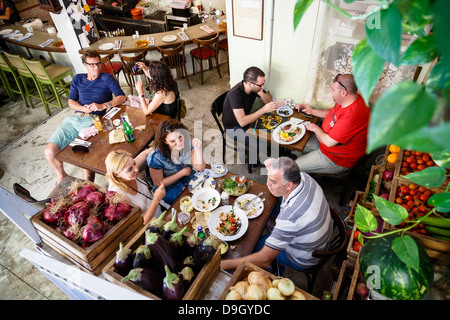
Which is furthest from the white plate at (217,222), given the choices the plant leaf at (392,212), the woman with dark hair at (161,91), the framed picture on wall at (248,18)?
the framed picture on wall at (248,18)

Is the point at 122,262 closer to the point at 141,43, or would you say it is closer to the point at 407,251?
the point at 407,251

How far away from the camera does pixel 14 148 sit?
4.82m

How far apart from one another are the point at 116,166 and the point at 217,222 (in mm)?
1014

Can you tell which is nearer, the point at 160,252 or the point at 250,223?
the point at 160,252

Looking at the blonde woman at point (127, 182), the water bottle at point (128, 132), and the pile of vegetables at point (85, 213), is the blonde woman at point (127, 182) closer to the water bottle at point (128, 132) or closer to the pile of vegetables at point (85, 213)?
the water bottle at point (128, 132)

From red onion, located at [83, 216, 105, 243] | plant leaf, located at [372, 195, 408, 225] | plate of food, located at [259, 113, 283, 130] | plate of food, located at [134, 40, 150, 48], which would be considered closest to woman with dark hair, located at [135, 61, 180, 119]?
plate of food, located at [259, 113, 283, 130]

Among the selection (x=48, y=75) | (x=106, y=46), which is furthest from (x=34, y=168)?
(x=106, y=46)

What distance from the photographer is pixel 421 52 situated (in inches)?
19.8

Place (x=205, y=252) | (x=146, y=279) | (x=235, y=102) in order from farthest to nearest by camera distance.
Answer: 1. (x=235, y=102)
2. (x=205, y=252)
3. (x=146, y=279)

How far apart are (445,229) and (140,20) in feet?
26.6

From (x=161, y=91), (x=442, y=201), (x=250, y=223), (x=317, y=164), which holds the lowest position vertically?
(x=317, y=164)

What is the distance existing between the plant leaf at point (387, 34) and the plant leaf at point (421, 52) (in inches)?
2.6

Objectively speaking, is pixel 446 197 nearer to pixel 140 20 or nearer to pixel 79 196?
pixel 79 196
